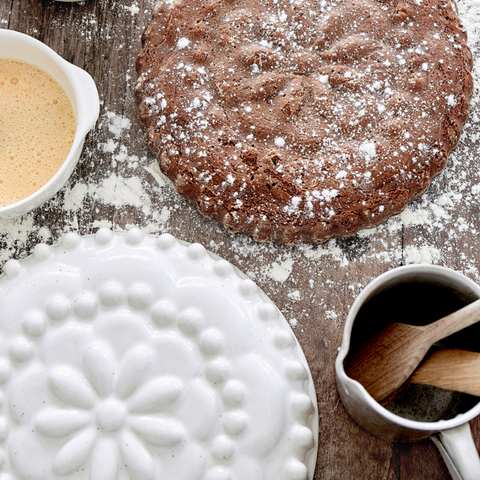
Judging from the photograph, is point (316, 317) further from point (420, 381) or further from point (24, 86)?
point (24, 86)

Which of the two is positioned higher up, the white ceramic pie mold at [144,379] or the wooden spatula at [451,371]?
the wooden spatula at [451,371]

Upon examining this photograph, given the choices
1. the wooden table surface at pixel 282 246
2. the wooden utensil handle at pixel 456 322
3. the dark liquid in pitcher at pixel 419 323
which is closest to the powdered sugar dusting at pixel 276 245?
the wooden table surface at pixel 282 246

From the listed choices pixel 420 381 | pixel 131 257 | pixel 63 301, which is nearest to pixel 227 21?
pixel 131 257

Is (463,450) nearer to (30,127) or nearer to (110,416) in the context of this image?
(110,416)

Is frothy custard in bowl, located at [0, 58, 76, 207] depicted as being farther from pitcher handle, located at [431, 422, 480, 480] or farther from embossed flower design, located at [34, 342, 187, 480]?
pitcher handle, located at [431, 422, 480, 480]

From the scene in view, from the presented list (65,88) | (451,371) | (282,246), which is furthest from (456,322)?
A: (65,88)

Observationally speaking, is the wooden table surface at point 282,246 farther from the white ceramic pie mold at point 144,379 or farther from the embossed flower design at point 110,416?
the embossed flower design at point 110,416

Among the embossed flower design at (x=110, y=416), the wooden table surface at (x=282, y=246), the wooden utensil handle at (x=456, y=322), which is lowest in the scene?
the embossed flower design at (x=110, y=416)
